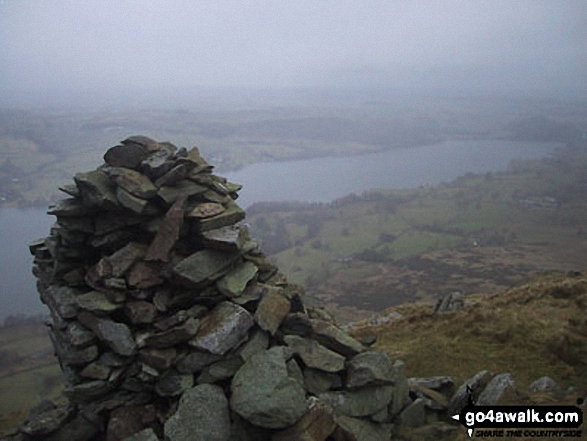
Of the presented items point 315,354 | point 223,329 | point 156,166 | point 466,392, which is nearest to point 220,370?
point 223,329

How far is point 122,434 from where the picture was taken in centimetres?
1314

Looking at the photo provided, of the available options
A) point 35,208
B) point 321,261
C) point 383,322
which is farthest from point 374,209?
point 383,322

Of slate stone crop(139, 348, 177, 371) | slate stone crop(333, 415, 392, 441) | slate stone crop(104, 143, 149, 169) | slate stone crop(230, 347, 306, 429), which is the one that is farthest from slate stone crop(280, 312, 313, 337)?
slate stone crop(104, 143, 149, 169)

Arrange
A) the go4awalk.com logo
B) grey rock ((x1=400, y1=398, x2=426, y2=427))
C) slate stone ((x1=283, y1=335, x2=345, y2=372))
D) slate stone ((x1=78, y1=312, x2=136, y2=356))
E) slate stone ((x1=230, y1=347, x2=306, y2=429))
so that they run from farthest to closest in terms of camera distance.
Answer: grey rock ((x1=400, y1=398, x2=426, y2=427)) < slate stone ((x1=283, y1=335, x2=345, y2=372)) < slate stone ((x1=78, y1=312, x2=136, y2=356)) < the go4awalk.com logo < slate stone ((x1=230, y1=347, x2=306, y2=429))

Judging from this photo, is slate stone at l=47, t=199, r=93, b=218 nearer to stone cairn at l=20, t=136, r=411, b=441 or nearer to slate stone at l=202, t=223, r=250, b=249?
stone cairn at l=20, t=136, r=411, b=441

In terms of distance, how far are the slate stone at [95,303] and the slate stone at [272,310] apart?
4659mm

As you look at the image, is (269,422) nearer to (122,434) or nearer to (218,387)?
(218,387)

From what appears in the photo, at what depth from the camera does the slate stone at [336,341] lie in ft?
49.7

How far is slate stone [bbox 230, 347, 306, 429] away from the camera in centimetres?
1167

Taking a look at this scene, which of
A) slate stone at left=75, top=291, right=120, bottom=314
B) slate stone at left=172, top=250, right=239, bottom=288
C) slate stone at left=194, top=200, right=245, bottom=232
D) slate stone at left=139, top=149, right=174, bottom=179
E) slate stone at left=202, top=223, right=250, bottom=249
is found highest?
slate stone at left=139, top=149, right=174, bottom=179

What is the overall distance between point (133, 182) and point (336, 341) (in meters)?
8.86

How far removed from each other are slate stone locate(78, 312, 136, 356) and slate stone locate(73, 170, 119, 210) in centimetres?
383

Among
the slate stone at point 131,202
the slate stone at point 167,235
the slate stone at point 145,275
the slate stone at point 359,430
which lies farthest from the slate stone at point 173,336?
the slate stone at point 359,430

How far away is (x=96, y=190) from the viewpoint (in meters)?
15.4
